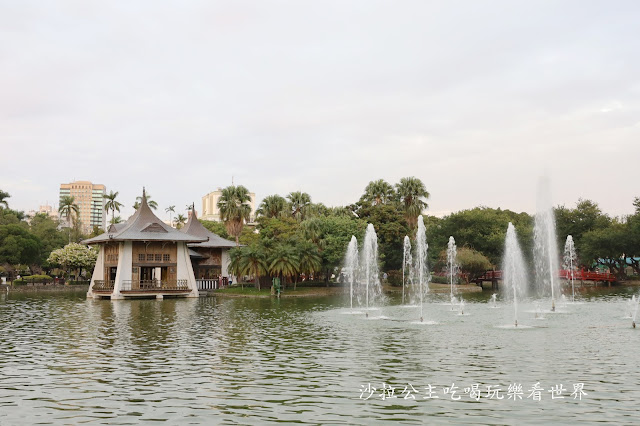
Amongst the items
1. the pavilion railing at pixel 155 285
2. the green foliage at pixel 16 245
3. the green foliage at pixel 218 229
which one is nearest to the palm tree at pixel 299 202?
the green foliage at pixel 218 229

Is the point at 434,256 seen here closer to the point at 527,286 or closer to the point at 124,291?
the point at 527,286

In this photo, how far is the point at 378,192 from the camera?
79625mm

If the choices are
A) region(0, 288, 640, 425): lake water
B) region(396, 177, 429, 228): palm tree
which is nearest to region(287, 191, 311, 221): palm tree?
region(396, 177, 429, 228): palm tree

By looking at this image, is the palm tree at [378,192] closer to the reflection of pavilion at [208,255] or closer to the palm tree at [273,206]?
the palm tree at [273,206]

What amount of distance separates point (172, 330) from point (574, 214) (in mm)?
71115

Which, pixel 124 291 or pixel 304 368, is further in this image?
pixel 124 291

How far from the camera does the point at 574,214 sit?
82.9 metres

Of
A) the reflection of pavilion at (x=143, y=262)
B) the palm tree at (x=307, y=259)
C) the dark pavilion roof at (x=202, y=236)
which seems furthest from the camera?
the dark pavilion roof at (x=202, y=236)

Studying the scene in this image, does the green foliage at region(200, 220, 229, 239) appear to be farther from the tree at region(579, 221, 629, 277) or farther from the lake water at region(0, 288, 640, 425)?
the lake water at region(0, 288, 640, 425)

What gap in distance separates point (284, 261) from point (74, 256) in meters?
39.5

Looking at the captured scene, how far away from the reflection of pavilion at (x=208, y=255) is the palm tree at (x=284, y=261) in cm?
1115

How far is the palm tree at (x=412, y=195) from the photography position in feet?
262

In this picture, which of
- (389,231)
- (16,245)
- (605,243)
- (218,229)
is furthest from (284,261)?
(218,229)

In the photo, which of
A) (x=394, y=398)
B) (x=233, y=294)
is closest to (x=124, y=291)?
(x=233, y=294)
